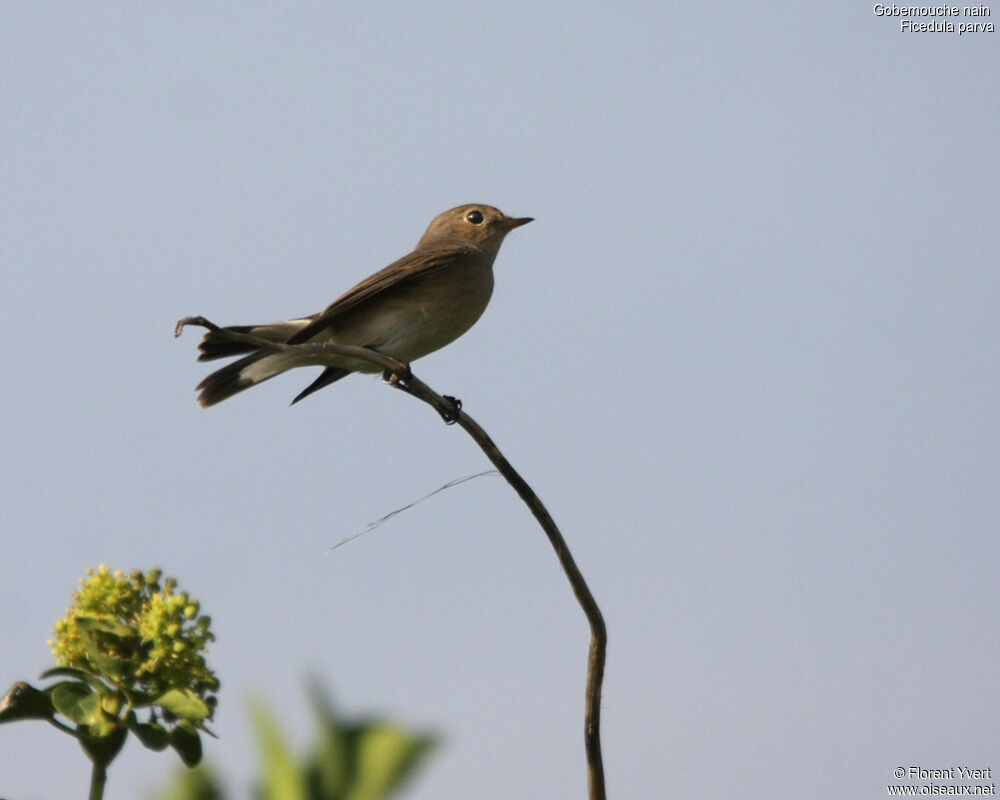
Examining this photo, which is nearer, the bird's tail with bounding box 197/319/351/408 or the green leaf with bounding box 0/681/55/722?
the green leaf with bounding box 0/681/55/722

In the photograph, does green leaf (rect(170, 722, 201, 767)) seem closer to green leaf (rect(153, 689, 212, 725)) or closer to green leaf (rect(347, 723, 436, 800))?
green leaf (rect(153, 689, 212, 725))

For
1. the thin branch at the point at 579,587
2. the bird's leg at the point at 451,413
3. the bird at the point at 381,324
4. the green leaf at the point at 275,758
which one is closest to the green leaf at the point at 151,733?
the green leaf at the point at 275,758

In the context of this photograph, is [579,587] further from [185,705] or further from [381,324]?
[381,324]

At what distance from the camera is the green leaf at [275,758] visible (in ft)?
3.30

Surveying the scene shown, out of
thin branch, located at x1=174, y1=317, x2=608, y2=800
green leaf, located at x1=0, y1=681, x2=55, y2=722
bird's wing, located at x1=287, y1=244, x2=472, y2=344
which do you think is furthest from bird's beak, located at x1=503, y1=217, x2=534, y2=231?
green leaf, located at x1=0, y1=681, x2=55, y2=722

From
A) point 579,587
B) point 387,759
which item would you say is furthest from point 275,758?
point 579,587

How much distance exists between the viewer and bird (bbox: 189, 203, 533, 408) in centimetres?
725

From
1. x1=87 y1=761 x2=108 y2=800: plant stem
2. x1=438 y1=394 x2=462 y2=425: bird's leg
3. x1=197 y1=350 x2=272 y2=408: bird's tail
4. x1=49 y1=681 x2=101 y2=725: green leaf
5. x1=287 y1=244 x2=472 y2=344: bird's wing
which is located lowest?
x1=87 y1=761 x2=108 y2=800: plant stem

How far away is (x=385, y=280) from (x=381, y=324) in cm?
30

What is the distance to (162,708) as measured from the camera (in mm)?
1554

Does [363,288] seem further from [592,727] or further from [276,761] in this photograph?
[276,761]

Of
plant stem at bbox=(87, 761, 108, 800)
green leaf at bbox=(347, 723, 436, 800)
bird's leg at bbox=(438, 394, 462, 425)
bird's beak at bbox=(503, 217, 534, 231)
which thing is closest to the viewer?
green leaf at bbox=(347, 723, 436, 800)

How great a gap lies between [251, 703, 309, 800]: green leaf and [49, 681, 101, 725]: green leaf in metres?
0.60

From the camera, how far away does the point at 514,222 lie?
29.5ft
